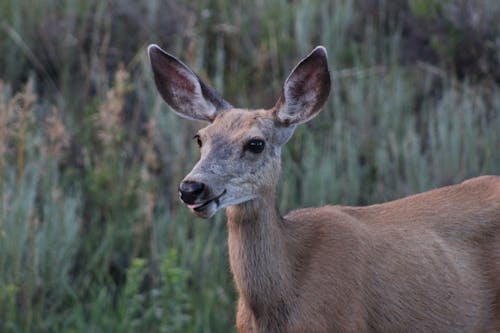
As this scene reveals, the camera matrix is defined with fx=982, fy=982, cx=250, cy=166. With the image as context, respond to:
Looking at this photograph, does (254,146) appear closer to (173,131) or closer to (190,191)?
(190,191)

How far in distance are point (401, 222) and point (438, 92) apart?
12.0ft

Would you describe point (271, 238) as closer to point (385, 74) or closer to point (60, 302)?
point (60, 302)

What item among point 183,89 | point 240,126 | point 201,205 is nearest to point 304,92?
point 240,126

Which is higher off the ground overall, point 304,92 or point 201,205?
point 304,92

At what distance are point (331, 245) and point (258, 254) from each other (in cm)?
39

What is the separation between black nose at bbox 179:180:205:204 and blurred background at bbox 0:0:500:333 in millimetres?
1679

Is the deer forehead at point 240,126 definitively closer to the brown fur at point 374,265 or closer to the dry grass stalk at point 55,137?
the brown fur at point 374,265

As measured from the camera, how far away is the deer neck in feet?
16.0

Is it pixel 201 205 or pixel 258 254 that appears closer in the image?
pixel 201 205

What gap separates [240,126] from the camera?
5031 millimetres

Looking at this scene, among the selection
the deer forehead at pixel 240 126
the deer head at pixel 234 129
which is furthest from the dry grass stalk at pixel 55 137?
the deer forehead at pixel 240 126

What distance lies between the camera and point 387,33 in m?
9.41

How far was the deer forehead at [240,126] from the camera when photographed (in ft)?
16.2

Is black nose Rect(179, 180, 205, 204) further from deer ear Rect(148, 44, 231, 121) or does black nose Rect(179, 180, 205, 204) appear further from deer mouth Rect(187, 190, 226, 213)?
deer ear Rect(148, 44, 231, 121)
